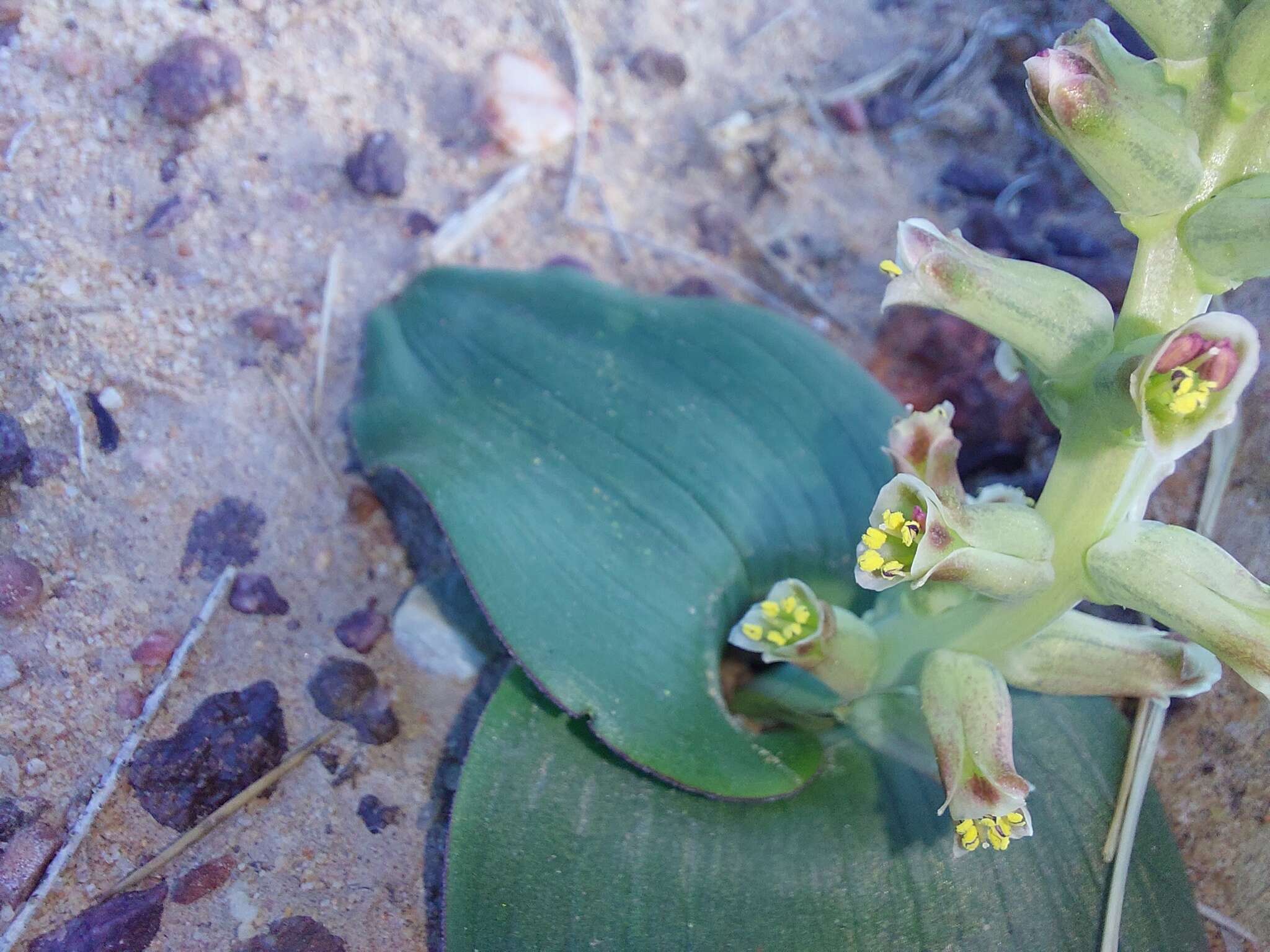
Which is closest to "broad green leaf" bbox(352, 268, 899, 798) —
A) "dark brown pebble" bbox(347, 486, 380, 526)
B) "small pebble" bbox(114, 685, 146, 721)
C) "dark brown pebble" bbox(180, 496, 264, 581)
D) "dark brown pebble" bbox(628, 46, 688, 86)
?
"dark brown pebble" bbox(347, 486, 380, 526)

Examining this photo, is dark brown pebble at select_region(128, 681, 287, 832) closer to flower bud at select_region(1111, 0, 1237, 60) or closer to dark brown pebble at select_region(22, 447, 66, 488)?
dark brown pebble at select_region(22, 447, 66, 488)

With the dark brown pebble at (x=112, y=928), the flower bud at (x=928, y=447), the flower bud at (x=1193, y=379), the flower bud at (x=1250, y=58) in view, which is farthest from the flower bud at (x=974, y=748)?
the dark brown pebble at (x=112, y=928)

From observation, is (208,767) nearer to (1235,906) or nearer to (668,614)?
(668,614)

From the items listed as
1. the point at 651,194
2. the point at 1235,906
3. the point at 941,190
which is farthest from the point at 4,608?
the point at 941,190

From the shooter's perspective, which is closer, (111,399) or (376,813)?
(376,813)

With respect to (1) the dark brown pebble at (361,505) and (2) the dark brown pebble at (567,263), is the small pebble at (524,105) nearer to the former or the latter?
(2) the dark brown pebble at (567,263)

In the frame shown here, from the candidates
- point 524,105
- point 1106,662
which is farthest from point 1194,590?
point 524,105

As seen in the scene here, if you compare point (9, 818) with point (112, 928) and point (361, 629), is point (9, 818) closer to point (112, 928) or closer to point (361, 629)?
point (112, 928)
